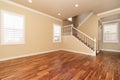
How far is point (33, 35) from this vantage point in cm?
441

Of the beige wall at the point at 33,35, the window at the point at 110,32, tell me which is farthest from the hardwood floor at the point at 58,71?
the window at the point at 110,32

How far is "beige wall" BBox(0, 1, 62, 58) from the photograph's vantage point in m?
3.40

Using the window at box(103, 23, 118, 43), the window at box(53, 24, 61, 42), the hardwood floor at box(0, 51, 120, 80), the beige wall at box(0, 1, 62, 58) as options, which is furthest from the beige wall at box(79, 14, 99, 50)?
the hardwood floor at box(0, 51, 120, 80)

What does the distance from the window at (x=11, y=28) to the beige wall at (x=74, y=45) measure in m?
3.68

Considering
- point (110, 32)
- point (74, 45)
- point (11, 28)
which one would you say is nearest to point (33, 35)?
point (11, 28)

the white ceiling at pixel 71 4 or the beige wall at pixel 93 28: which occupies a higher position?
the white ceiling at pixel 71 4

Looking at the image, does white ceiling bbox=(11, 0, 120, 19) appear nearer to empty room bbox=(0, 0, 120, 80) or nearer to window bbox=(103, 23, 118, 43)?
empty room bbox=(0, 0, 120, 80)

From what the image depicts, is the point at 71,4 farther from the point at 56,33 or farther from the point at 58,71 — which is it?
the point at 58,71

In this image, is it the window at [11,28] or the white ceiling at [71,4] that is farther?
the white ceiling at [71,4]

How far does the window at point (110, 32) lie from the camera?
6.18 m

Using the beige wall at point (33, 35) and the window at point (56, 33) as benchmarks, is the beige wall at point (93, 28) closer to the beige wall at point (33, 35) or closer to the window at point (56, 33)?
the window at point (56, 33)

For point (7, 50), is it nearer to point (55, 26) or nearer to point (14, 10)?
point (14, 10)

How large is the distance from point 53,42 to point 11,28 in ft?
10.4

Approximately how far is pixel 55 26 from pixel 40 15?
174cm
